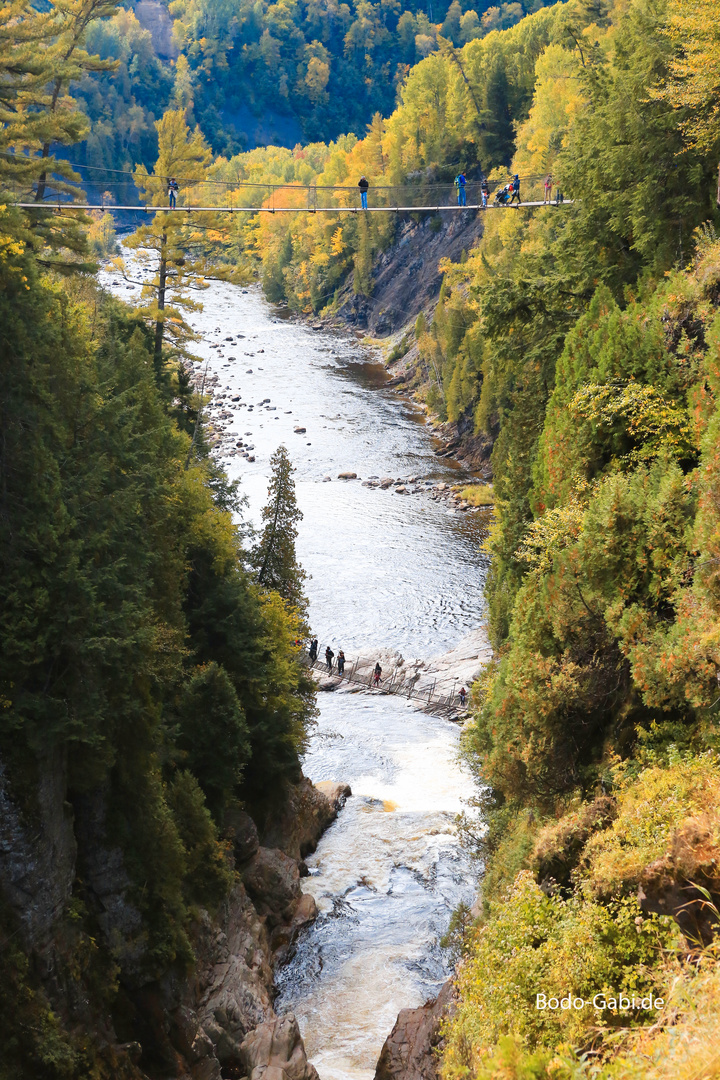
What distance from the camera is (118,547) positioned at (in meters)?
17.5

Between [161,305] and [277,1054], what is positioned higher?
[161,305]

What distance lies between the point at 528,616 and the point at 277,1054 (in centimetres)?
971

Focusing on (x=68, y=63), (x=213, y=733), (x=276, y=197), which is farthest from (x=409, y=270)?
(x=213, y=733)

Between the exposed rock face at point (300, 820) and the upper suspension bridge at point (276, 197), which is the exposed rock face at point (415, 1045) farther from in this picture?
the upper suspension bridge at point (276, 197)

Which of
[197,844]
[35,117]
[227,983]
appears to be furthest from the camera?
[35,117]

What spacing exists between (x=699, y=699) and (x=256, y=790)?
1675cm

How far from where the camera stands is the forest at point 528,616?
32.4ft

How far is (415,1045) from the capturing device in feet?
52.5

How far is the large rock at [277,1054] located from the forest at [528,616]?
2020 mm

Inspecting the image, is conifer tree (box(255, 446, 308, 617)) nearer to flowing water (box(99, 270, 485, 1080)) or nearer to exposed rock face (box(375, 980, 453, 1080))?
flowing water (box(99, 270, 485, 1080))

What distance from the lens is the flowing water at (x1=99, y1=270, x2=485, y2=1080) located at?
72.2 feet

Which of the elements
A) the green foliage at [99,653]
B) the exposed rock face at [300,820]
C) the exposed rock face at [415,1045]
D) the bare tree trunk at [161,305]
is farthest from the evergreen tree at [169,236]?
the exposed rock face at [415,1045]

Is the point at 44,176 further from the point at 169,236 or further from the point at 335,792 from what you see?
the point at 335,792

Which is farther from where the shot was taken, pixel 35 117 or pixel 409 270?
pixel 409 270
